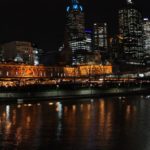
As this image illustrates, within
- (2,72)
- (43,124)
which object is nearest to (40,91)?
(43,124)

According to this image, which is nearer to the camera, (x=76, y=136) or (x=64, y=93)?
(x=76, y=136)

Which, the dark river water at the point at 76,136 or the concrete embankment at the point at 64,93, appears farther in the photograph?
the concrete embankment at the point at 64,93

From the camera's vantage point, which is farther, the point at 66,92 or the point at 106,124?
the point at 66,92

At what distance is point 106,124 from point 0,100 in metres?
40.9

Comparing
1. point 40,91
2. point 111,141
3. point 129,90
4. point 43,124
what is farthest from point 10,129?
point 129,90

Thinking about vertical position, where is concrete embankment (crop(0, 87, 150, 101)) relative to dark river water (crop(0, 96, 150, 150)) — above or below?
below

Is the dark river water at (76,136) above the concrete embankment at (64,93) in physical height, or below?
above

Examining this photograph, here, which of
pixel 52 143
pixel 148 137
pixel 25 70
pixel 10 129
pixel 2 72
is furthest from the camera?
pixel 25 70

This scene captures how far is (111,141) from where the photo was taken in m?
20.2

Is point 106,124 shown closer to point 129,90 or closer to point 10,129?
point 10,129

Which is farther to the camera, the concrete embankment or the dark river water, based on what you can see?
the concrete embankment

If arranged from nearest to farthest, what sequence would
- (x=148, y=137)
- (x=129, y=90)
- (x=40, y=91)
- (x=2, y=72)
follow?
(x=148, y=137) → (x=40, y=91) → (x=129, y=90) → (x=2, y=72)

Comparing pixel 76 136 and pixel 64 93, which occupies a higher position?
pixel 76 136

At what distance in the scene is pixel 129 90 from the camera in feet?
358
